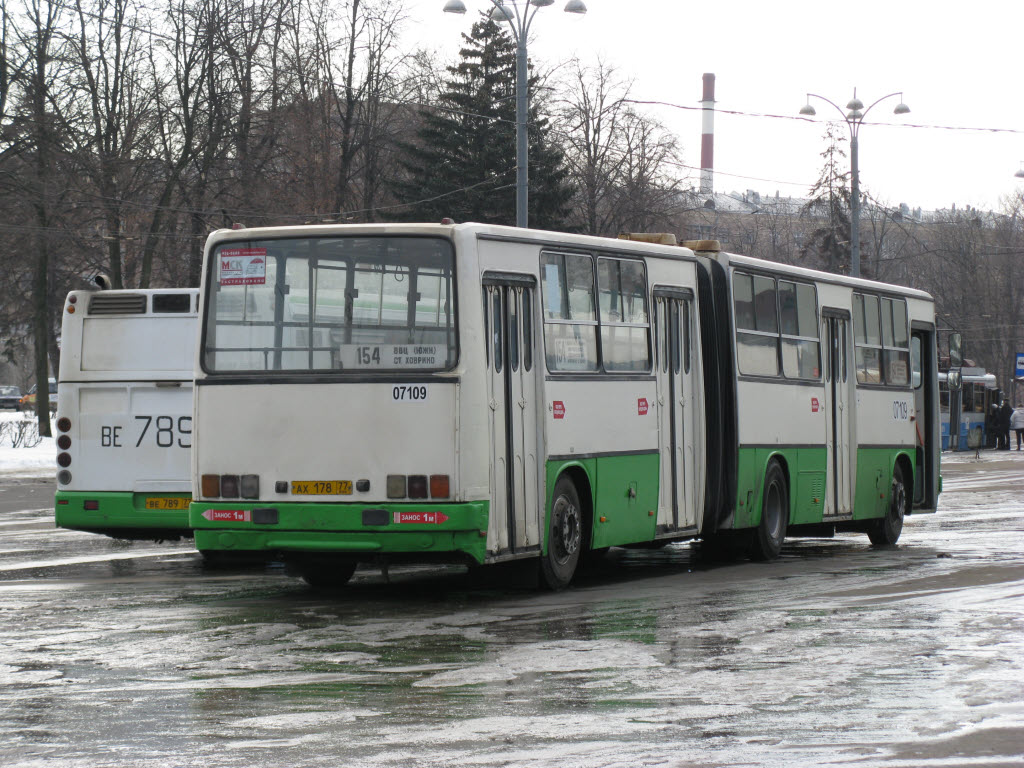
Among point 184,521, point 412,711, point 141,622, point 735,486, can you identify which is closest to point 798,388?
point 735,486

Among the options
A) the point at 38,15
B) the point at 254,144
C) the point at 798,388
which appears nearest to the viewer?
the point at 798,388

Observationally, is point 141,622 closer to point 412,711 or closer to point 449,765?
point 412,711

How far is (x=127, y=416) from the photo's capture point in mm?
15539

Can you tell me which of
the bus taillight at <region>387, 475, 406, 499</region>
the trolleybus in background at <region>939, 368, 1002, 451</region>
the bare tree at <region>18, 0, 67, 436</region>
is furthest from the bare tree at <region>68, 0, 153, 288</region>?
the bus taillight at <region>387, 475, 406, 499</region>

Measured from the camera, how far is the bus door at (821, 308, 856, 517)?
18125 mm

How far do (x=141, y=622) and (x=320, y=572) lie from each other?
2.74 meters

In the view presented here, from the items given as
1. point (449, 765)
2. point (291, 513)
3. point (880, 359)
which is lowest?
point (449, 765)

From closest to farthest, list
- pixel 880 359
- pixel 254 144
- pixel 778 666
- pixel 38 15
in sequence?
pixel 778 666 → pixel 880 359 → pixel 38 15 → pixel 254 144

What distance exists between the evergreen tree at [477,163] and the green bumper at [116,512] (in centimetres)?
4090

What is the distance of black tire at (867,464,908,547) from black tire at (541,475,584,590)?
23.1 ft

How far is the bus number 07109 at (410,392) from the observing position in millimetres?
11922

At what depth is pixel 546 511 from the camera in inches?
503

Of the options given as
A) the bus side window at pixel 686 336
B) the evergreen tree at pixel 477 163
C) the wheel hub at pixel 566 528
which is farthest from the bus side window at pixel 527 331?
the evergreen tree at pixel 477 163

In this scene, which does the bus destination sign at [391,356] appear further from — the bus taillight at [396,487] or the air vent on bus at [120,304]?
the air vent on bus at [120,304]
